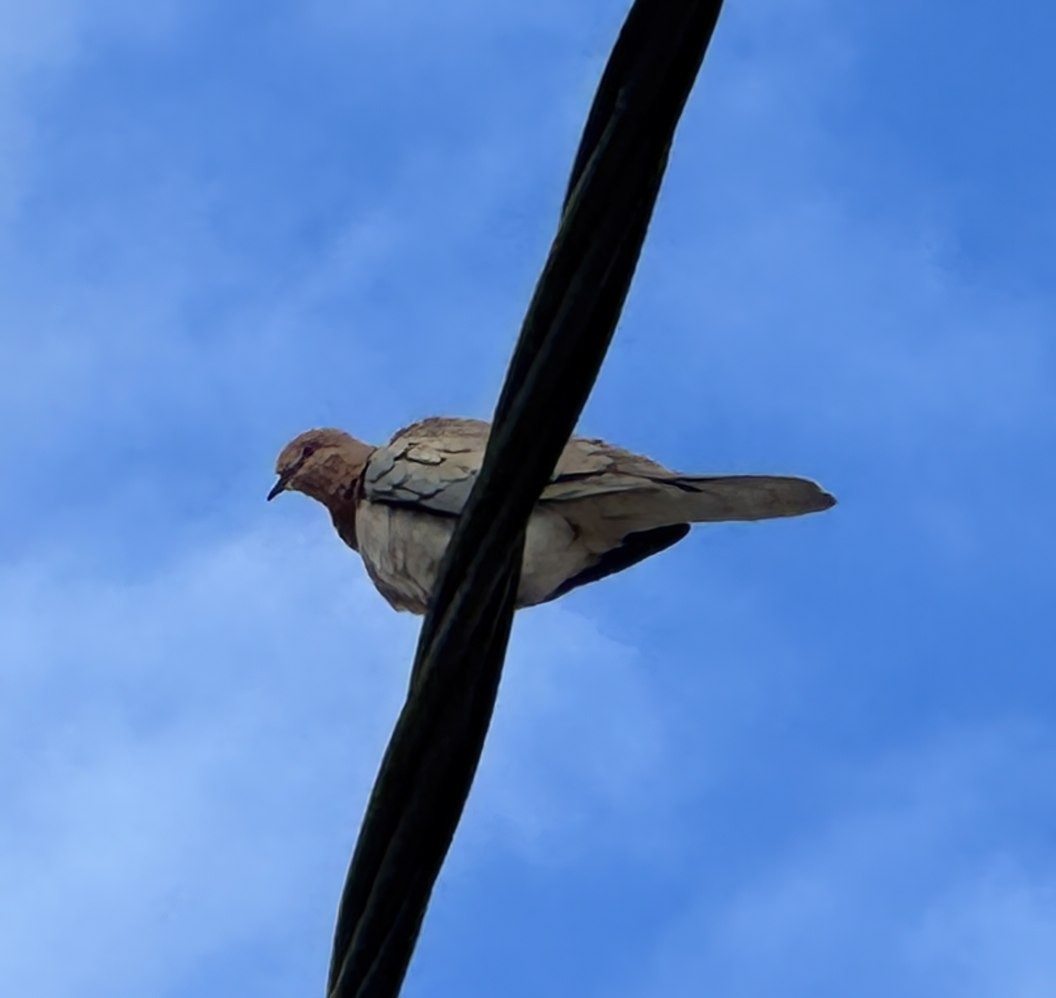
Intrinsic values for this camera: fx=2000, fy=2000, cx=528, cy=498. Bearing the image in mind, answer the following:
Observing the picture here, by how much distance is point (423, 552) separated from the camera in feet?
16.6

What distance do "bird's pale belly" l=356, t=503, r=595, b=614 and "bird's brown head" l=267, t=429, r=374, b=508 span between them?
21cm

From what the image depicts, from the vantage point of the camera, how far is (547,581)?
15.0ft

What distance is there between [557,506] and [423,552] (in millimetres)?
518

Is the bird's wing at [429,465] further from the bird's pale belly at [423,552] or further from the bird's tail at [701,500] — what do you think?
Result: the bird's tail at [701,500]

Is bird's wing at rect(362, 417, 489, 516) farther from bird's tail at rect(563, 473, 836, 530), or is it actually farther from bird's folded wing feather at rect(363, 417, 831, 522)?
bird's tail at rect(563, 473, 836, 530)

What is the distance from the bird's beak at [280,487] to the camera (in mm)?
6094

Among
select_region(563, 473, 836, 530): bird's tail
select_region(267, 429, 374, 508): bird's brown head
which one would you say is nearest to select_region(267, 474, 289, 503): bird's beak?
select_region(267, 429, 374, 508): bird's brown head

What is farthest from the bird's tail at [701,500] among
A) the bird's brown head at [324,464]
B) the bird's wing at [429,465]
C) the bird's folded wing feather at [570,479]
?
the bird's brown head at [324,464]

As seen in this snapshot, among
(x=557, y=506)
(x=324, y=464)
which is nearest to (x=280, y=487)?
(x=324, y=464)

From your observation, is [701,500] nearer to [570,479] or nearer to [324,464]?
[570,479]

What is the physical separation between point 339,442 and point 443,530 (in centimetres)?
96

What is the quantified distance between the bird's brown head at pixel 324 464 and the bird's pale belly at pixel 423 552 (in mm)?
211

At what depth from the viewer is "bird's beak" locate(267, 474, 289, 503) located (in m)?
6.09

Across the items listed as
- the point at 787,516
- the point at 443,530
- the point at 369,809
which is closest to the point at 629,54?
the point at 369,809
